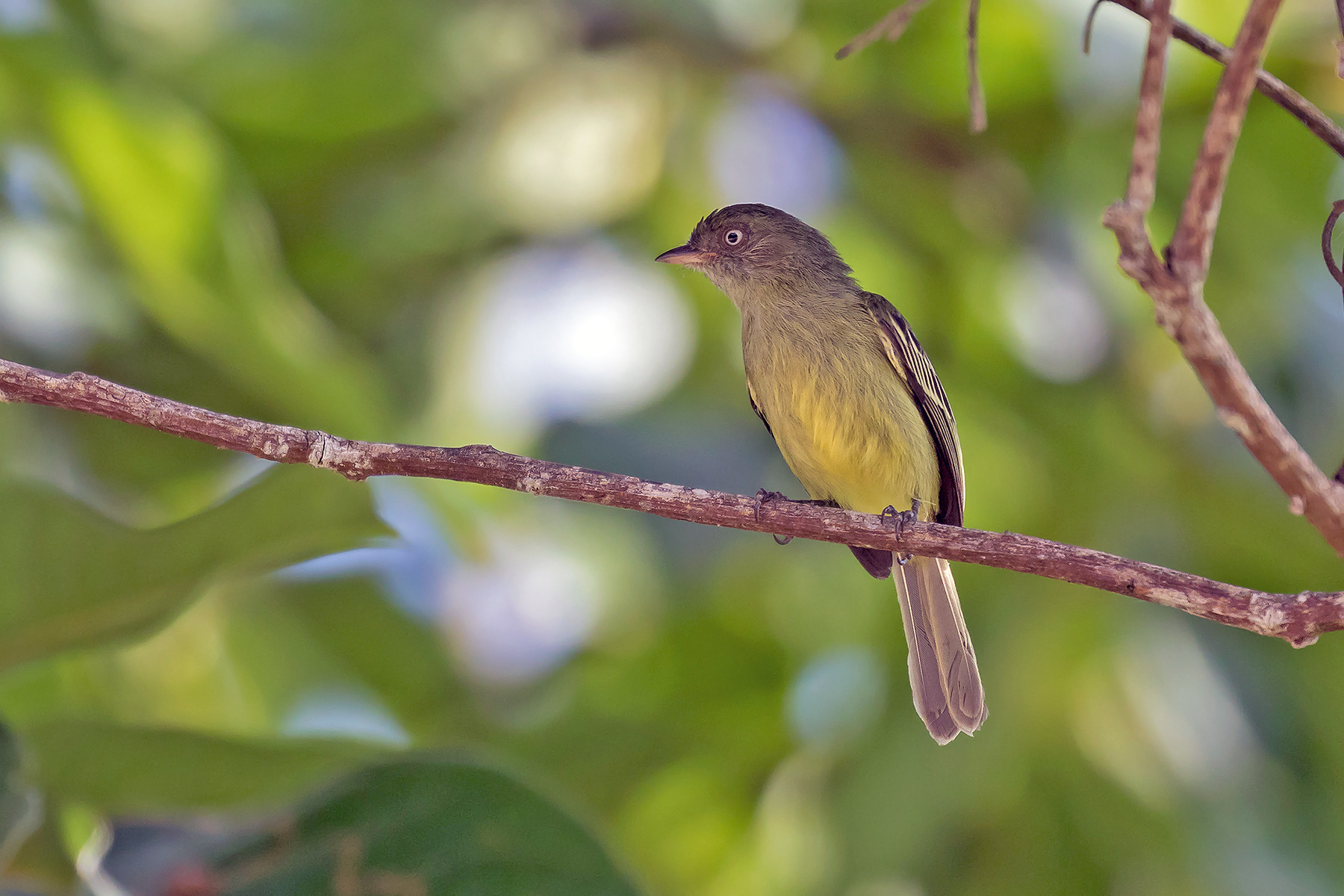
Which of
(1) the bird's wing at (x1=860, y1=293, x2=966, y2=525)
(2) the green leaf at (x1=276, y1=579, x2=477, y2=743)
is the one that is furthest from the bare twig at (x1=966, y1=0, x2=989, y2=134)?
(2) the green leaf at (x1=276, y1=579, x2=477, y2=743)

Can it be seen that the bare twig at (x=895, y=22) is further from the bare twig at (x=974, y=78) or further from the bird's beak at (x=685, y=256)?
the bird's beak at (x=685, y=256)

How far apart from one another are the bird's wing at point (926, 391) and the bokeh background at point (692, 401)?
1.34 feet

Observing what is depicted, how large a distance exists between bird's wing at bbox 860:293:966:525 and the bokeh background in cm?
41

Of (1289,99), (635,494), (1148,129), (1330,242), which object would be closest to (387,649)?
(635,494)


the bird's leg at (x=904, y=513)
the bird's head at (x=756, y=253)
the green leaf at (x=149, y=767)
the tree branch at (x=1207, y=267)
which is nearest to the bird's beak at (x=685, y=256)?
the bird's head at (x=756, y=253)

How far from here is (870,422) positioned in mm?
3896

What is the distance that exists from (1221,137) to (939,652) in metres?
3.17

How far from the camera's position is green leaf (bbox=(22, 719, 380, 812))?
8.77 feet

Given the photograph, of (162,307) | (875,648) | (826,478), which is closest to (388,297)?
(162,307)

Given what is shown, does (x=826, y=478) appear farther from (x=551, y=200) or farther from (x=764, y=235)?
(x=551, y=200)

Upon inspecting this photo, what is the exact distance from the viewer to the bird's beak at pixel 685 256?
4488 millimetres

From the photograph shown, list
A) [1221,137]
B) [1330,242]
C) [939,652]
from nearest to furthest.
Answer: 1. [1221,137]
2. [1330,242]
3. [939,652]

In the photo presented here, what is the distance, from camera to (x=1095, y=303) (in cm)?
446

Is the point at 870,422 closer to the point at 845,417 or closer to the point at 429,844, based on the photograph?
the point at 845,417
